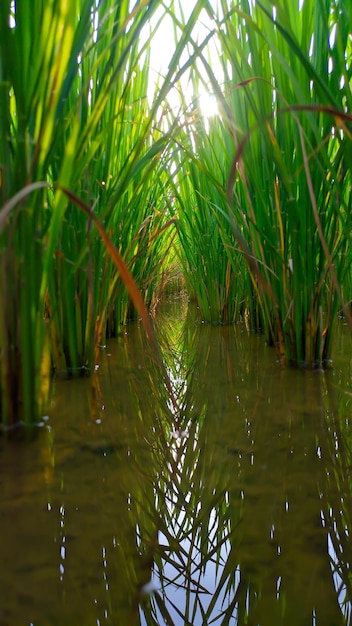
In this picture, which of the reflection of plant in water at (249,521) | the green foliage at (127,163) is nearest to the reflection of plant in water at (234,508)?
the reflection of plant in water at (249,521)

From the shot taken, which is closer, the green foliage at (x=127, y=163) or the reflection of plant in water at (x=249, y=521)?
the reflection of plant in water at (x=249, y=521)

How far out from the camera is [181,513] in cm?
46

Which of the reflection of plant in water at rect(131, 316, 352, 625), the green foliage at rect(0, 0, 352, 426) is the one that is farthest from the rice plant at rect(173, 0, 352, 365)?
the reflection of plant in water at rect(131, 316, 352, 625)

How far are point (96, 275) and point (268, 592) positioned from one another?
31.6 inches

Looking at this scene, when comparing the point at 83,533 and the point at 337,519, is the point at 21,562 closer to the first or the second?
the point at 83,533

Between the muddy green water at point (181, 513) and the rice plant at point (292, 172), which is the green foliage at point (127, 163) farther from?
the muddy green water at point (181, 513)

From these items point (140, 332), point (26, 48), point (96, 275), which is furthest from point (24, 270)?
point (140, 332)

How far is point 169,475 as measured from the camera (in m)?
0.54

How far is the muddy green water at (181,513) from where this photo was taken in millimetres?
335

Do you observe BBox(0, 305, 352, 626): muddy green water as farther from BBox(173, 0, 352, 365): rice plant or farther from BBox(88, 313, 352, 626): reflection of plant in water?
BBox(173, 0, 352, 365): rice plant

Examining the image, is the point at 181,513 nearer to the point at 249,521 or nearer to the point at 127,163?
the point at 249,521

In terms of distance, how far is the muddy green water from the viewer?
33 centimetres

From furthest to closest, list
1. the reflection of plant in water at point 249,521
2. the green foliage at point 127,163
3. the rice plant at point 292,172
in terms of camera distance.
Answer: the rice plant at point 292,172, the green foliage at point 127,163, the reflection of plant in water at point 249,521

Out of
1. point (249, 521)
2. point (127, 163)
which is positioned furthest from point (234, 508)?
point (127, 163)
